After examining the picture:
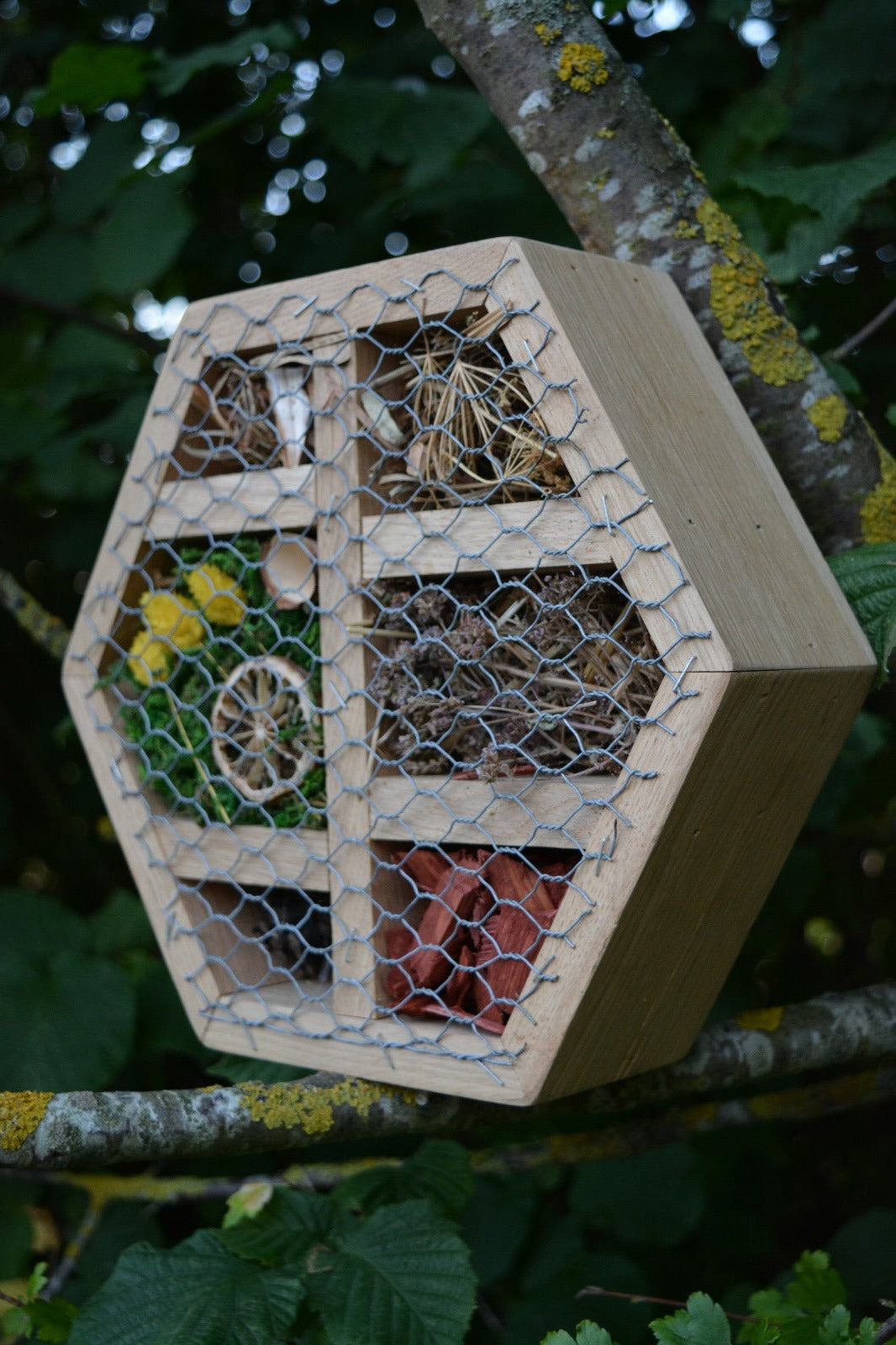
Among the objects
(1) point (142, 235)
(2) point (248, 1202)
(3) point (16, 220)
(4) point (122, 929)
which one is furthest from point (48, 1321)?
(3) point (16, 220)

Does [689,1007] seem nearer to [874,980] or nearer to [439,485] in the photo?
[439,485]

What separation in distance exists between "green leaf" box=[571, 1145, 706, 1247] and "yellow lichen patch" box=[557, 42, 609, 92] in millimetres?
935

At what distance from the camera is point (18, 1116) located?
2.14 feet

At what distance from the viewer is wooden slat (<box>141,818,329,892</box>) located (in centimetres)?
78

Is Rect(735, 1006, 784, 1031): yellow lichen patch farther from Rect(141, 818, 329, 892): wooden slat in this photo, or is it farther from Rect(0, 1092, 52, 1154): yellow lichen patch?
Rect(0, 1092, 52, 1154): yellow lichen patch

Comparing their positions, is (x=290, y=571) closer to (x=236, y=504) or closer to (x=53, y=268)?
(x=236, y=504)

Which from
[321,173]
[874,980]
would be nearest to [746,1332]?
[874,980]

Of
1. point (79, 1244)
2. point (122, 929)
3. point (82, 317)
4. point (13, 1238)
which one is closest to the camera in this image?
point (79, 1244)

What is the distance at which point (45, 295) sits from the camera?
1.41m

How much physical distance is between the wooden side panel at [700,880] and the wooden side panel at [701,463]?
30 mm

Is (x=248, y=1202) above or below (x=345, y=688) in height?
below

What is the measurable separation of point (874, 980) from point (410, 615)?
38.2 inches

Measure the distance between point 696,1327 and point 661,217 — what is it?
63 centimetres

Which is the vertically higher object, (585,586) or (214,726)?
(585,586)
